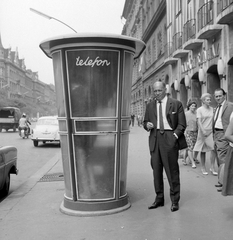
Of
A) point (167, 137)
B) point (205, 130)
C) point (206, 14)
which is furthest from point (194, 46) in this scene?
point (167, 137)

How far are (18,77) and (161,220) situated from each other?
411 feet

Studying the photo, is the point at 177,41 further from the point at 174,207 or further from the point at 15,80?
the point at 15,80

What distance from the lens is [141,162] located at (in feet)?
32.2

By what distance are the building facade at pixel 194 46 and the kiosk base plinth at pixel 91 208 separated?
4944mm

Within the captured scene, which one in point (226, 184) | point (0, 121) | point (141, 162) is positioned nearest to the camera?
point (226, 184)

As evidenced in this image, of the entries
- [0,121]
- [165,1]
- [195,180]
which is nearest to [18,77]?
[0,121]

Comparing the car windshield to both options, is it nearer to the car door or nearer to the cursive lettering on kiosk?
the car door

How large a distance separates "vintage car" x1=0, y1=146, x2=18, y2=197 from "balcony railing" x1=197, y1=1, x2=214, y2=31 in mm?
13653

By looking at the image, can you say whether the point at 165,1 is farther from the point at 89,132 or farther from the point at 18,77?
the point at 18,77

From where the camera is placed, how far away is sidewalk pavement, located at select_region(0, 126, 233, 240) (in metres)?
3.91

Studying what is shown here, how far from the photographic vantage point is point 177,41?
2409 cm

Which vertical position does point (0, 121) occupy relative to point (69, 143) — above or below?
below

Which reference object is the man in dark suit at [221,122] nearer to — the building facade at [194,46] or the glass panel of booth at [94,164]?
the glass panel of booth at [94,164]

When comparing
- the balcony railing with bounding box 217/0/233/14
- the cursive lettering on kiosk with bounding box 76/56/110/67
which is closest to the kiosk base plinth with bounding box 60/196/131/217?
the cursive lettering on kiosk with bounding box 76/56/110/67
